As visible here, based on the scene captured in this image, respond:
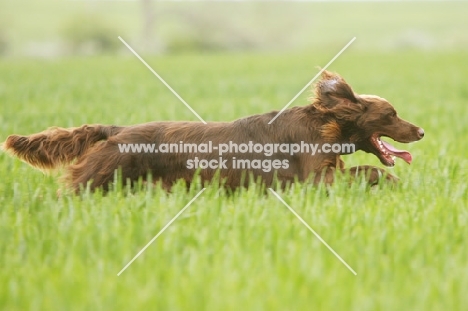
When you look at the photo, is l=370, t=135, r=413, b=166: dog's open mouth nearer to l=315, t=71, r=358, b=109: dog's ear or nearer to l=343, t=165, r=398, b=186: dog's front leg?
l=343, t=165, r=398, b=186: dog's front leg

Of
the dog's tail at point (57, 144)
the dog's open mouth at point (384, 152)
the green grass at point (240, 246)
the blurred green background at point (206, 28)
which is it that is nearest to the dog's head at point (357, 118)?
the dog's open mouth at point (384, 152)

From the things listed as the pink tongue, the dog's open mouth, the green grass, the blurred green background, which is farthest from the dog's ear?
the blurred green background

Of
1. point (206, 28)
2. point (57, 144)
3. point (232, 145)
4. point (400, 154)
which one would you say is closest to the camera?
point (232, 145)

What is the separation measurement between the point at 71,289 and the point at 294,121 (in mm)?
2428

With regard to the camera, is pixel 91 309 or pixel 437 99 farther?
pixel 437 99

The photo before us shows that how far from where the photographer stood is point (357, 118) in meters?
4.77

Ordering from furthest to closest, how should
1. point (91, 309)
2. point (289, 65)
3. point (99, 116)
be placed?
point (289, 65)
point (99, 116)
point (91, 309)

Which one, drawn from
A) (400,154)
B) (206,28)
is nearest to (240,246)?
(400,154)

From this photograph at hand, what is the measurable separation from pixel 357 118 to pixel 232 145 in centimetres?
93

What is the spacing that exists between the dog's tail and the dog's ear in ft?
4.97

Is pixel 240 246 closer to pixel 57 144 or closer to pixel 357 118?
pixel 357 118

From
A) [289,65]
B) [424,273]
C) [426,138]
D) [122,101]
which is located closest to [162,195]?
[424,273]

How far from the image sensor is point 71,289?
2717mm

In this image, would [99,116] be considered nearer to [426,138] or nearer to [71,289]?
[426,138]
